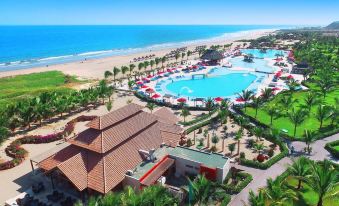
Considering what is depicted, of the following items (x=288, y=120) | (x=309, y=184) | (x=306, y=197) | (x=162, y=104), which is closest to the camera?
(x=309, y=184)

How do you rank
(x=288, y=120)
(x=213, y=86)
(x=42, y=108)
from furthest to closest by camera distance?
(x=213, y=86)
(x=288, y=120)
(x=42, y=108)

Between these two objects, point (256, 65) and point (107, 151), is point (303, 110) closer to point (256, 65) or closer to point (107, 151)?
point (107, 151)

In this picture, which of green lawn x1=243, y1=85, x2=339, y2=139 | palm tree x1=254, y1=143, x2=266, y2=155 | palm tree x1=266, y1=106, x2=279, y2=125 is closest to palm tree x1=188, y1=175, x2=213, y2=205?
palm tree x1=254, y1=143, x2=266, y2=155

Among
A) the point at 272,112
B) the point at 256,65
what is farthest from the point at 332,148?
the point at 256,65

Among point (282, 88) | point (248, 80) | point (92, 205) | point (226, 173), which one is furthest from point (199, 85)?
point (92, 205)

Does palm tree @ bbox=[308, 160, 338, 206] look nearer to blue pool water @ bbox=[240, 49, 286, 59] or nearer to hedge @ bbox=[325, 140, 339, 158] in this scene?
hedge @ bbox=[325, 140, 339, 158]

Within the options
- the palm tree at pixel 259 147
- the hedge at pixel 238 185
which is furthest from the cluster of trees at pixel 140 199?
the palm tree at pixel 259 147
